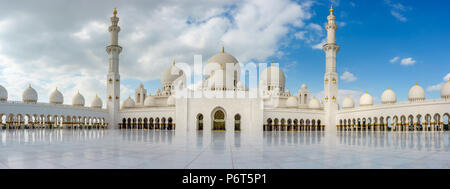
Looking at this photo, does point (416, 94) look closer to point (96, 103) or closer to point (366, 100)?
point (366, 100)

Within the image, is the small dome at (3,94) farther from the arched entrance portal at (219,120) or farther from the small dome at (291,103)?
the small dome at (291,103)

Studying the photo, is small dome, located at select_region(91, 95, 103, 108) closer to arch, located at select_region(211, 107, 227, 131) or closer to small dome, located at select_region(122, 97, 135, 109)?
small dome, located at select_region(122, 97, 135, 109)

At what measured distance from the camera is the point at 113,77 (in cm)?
3259

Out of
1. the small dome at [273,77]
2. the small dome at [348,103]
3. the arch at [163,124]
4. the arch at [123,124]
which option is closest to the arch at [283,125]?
the small dome at [273,77]

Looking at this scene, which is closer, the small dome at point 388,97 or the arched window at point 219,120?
the arched window at point 219,120

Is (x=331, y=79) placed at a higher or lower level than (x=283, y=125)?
higher

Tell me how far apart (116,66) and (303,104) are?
2266cm

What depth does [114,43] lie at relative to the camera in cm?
3275

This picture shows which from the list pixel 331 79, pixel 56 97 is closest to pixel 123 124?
pixel 56 97

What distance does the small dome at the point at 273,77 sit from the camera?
36562 millimetres

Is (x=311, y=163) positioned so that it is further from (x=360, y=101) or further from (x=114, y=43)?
(x=114, y=43)

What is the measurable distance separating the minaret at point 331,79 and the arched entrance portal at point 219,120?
11912 millimetres

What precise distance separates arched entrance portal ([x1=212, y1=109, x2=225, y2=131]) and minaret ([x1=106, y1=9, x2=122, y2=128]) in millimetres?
12940

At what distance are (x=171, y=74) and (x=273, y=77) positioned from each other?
531 inches
